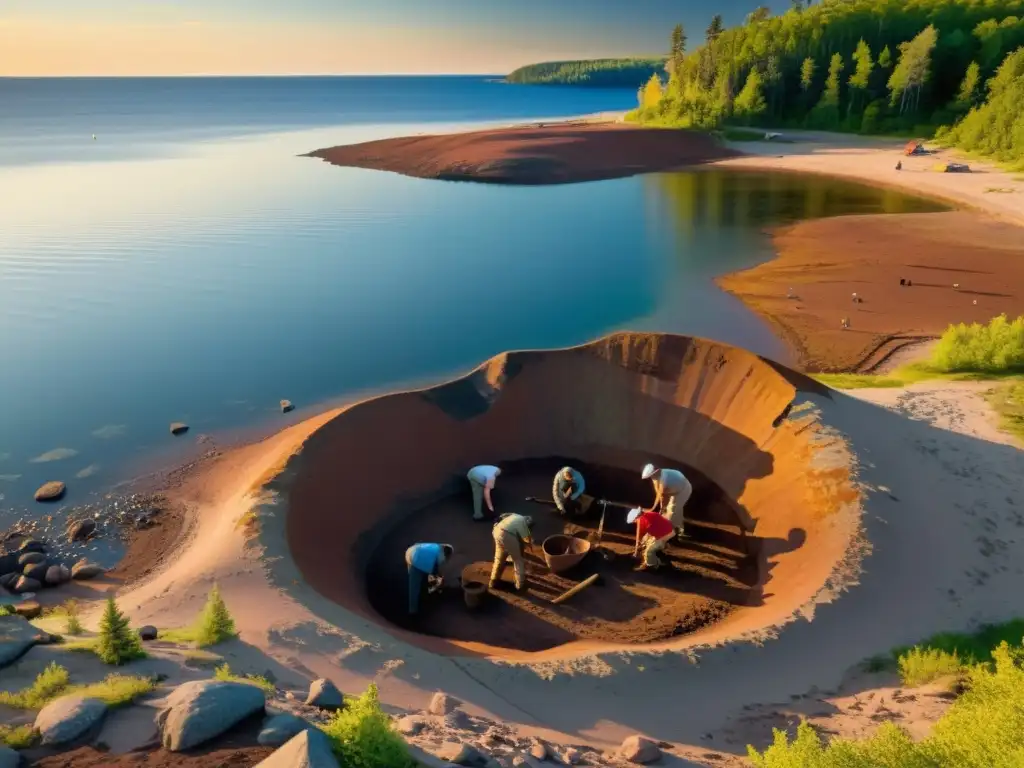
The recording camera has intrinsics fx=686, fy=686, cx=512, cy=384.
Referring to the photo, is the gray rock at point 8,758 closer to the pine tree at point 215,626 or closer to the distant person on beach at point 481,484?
the pine tree at point 215,626

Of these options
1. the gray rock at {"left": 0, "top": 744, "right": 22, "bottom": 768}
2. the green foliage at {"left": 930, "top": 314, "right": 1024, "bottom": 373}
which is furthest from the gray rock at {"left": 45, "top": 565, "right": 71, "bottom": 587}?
the green foliage at {"left": 930, "top": 314, "right": 1024, "bottom": 373}

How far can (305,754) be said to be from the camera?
449 cm

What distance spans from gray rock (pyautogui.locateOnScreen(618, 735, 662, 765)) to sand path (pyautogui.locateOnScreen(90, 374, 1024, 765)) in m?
0.42

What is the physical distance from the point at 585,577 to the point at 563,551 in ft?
1.92

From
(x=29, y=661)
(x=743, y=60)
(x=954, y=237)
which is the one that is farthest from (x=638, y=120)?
(x=29, y=661)

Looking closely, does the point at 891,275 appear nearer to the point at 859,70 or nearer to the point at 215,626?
the point at 215,626

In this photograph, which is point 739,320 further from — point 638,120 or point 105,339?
point 638,120

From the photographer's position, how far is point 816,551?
10.0 meters

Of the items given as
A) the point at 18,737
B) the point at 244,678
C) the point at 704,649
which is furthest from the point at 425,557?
the point at 18,737

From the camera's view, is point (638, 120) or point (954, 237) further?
point (638, 120)

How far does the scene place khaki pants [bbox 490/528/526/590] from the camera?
10.0 m

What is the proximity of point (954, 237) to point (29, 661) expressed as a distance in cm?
3737

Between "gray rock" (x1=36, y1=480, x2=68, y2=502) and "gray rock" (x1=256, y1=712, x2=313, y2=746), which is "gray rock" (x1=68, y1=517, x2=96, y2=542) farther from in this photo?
"gray rock" (x1=256, y1=712, x2=313, y2=746)

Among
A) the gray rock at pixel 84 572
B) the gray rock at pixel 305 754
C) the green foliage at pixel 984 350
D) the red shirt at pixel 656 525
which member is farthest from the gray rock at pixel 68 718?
the green foliage at pixel 984 350
